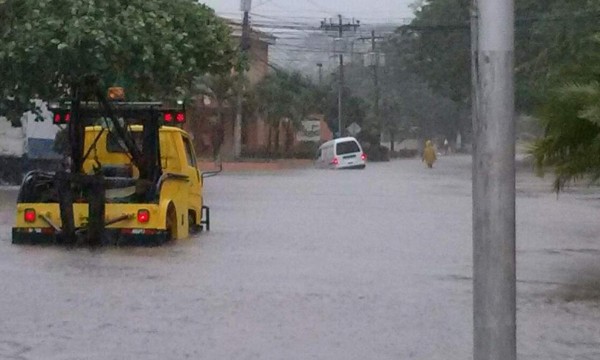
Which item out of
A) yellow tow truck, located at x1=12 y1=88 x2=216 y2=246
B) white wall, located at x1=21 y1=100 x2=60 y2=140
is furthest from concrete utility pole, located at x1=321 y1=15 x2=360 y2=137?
yellow tow truck, located at x1=12 y1=88 x2=216 y2=246

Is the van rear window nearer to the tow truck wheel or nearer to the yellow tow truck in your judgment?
the yellow tow truck

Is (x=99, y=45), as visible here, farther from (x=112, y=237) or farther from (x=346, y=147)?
(x=346, y=147)

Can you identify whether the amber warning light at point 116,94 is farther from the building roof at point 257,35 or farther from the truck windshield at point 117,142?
the building roof at point 257,35

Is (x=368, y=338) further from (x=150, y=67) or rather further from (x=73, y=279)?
(x=150, y=67)

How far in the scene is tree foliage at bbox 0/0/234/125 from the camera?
92.5 ft

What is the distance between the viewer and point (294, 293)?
1462 centimetres

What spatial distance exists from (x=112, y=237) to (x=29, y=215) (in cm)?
119

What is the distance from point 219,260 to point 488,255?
1233 centimetres

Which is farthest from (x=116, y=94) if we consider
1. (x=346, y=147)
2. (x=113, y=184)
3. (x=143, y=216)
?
(x=346, y=147)

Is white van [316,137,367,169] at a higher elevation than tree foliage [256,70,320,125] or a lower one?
lower

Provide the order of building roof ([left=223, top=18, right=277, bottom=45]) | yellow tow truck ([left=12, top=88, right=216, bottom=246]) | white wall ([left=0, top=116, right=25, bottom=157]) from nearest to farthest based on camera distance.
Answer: yellow tow truck ([left=12, top=88, right=216, bottom=246]) → white wall ([left=0, top=116, right=25, bottom=157]) → building roof ([left=223, top=18, right=277, bottom=45])

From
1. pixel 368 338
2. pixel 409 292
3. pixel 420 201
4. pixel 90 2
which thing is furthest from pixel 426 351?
pixel 420 201

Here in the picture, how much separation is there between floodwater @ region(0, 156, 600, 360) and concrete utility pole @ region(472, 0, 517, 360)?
15.8 ft

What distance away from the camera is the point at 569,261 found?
18844mm
